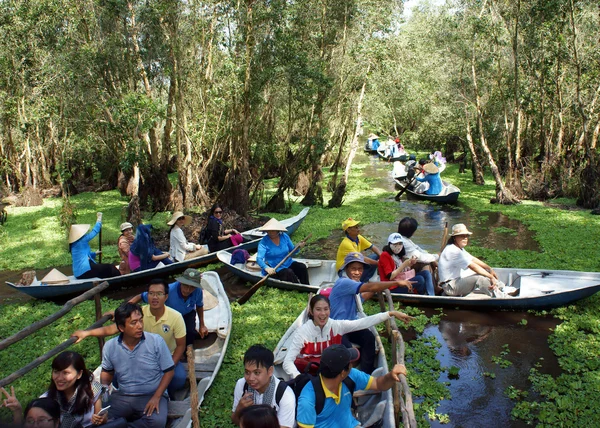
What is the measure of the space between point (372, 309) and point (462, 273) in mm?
1554

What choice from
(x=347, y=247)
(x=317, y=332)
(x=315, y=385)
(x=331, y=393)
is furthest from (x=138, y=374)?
(x=347, y=247)

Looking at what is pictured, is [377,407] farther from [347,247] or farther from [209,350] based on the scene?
[347,247]

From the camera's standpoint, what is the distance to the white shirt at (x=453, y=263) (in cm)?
764

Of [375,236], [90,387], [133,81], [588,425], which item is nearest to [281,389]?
[90,387]

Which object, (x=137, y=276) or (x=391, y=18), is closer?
(x=137, y=276)

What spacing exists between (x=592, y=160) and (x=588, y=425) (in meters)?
11.6

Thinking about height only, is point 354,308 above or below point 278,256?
above

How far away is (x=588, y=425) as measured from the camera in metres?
4.93

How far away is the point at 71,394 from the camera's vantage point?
13.4 ft

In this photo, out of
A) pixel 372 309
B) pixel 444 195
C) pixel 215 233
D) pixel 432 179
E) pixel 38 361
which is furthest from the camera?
pixel 432 179

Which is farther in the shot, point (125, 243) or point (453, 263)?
point (125, 243)

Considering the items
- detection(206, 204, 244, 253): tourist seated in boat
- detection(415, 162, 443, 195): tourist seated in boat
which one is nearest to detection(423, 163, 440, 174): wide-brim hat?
detection(415, 162, 443, 195): tourist seated in boat

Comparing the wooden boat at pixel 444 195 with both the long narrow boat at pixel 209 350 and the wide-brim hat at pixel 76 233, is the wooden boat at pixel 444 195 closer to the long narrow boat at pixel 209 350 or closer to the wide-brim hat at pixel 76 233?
the long narrow boat at pixel 209 350

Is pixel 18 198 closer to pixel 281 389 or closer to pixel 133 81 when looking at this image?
pixel 133 81
